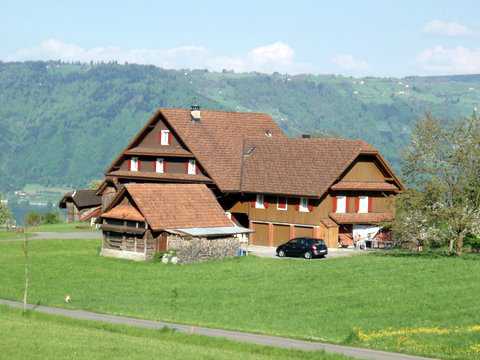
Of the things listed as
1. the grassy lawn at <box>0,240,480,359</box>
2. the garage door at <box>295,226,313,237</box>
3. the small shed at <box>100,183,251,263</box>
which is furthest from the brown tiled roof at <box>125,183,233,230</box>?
the garage door at <box>295,226,313,237</box>

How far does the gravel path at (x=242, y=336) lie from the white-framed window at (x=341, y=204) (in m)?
35.2

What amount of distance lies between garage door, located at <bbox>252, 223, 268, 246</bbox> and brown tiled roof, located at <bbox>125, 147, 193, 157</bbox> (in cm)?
819

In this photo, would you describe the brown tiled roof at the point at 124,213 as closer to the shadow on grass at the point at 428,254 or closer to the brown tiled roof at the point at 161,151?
the brown tiled roof at the point at 161,151

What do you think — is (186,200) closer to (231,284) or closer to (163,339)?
(231,284)

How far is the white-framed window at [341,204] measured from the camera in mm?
80062

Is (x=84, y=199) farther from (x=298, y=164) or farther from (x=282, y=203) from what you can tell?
(x=298, y=164)

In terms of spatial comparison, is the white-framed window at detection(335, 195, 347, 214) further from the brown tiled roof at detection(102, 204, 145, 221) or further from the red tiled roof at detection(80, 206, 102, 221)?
the red tiled roof at detection(80, 206, 102, 221)

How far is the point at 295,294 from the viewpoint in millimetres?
53781

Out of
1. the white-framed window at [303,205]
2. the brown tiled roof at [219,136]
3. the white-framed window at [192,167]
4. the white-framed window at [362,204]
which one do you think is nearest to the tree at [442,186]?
the white-framed window at [303,205]

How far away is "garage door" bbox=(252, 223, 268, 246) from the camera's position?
82.2 meters

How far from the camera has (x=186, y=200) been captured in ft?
246

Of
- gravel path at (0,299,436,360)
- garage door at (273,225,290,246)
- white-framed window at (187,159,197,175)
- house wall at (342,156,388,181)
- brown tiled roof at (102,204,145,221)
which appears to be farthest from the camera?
white-framed window at (187,159,197,175)

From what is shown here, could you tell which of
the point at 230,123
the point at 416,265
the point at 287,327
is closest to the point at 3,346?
the point at 287,327

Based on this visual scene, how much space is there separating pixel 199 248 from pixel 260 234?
541 inches
